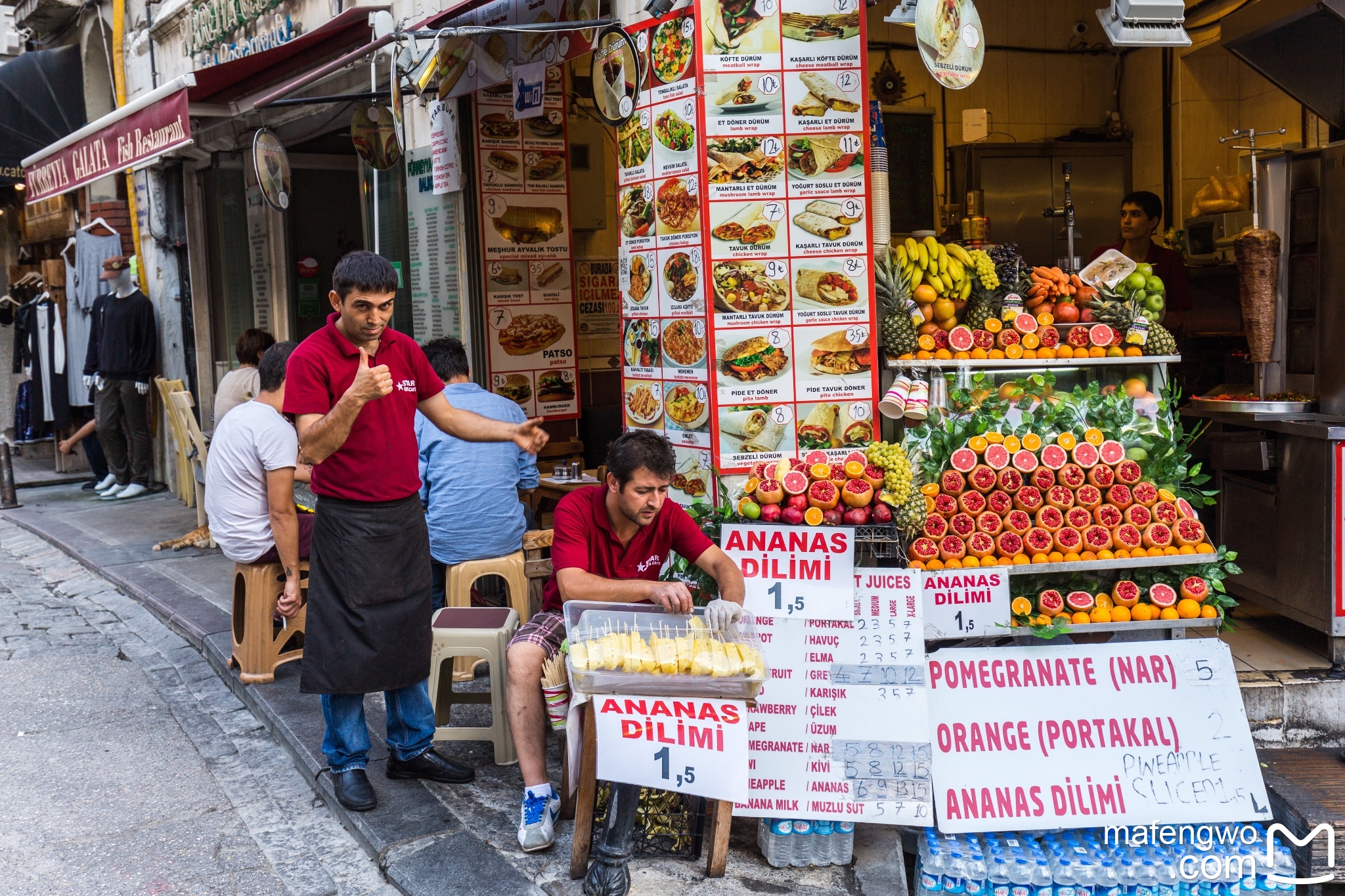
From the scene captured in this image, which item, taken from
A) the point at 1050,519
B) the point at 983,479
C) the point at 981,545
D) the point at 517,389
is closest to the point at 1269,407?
the point at 1050,519

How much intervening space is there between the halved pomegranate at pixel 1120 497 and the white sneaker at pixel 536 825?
2427 mm

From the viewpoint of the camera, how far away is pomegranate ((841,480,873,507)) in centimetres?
424

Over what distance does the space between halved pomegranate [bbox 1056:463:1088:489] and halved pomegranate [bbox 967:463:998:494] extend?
26 cm

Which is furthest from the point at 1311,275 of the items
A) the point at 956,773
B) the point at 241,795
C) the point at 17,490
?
the point at 17,490

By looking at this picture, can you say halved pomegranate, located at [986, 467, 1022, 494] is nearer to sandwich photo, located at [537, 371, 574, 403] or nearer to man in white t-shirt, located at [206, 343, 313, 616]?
man in white t-shirt, located at [206, 343, 313, 616]

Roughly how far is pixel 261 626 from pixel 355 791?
6.28 feet

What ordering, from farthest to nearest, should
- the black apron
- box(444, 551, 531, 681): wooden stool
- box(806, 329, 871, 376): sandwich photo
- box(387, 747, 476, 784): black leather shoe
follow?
box(444, 551, 531, 681): wooden stool < box(806, 329, 871, 376): sandwich photo < box(387, 747, 476, 784): black leather shoe < the black apron

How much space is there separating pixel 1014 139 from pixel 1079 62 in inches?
36.4

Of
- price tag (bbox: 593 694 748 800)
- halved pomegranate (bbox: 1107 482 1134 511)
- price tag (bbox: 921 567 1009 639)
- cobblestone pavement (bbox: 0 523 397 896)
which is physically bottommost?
cobblestone pavement (bbox: 0 523 397 896)

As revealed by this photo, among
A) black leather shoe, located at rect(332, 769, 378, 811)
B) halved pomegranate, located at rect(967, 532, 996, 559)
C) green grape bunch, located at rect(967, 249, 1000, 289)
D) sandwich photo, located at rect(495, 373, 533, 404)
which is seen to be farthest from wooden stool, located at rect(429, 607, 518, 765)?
sandwich photo, located at rect(495, 373, 533, 404)

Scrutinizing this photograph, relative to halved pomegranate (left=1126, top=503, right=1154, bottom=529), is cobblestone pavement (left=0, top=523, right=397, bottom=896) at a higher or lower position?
lower

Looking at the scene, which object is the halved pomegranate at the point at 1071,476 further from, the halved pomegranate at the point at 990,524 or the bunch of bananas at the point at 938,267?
the bunch of bananas at the point at 938,267

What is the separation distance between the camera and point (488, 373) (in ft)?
25.7

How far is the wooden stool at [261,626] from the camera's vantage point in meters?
5.91
